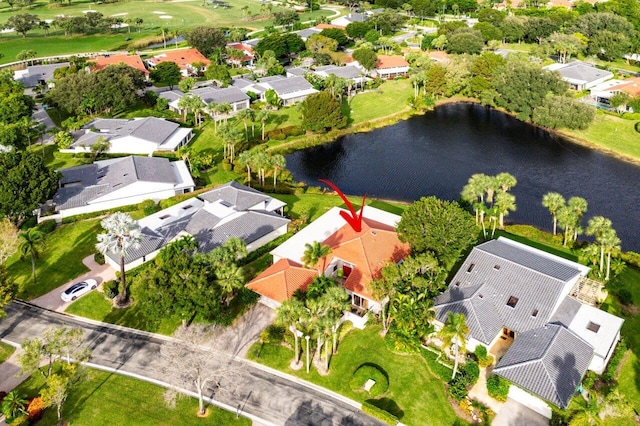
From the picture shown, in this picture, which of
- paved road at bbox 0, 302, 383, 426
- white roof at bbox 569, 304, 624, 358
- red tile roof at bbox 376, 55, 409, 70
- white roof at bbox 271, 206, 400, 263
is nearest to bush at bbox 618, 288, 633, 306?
white roof at bbox 569, 304, 624, 358

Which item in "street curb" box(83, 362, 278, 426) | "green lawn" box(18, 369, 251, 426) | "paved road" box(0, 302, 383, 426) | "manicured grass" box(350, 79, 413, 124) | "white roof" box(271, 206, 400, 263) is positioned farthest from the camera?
"manicured grass" box(350, 79, 413, 124)

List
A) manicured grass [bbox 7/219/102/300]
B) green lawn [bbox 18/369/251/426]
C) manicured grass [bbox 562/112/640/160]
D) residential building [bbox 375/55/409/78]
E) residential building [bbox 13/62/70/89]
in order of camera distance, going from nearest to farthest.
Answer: green lawn [bbox 18/369/251/426] → manicured grass [bbox 7/219/102/300] → manicured grass [bbox 562/112/640/160] → residential building [bbox 13/62/70/89] → residential building [bbox 375/55/409/78]

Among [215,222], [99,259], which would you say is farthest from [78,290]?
[215,222]

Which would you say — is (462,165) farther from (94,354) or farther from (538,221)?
(94,354)

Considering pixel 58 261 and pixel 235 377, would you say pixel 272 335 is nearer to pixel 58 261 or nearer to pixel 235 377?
pixel 235 377

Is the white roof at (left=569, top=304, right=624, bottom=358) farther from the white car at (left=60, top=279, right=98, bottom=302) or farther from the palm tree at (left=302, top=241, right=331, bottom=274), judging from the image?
the white car at (left=60, top=279, right=98, bottom=302)

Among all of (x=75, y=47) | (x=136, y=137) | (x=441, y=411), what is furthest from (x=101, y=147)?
(x=75, y=47)

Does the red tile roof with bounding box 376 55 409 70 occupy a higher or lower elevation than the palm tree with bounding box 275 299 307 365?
higher
